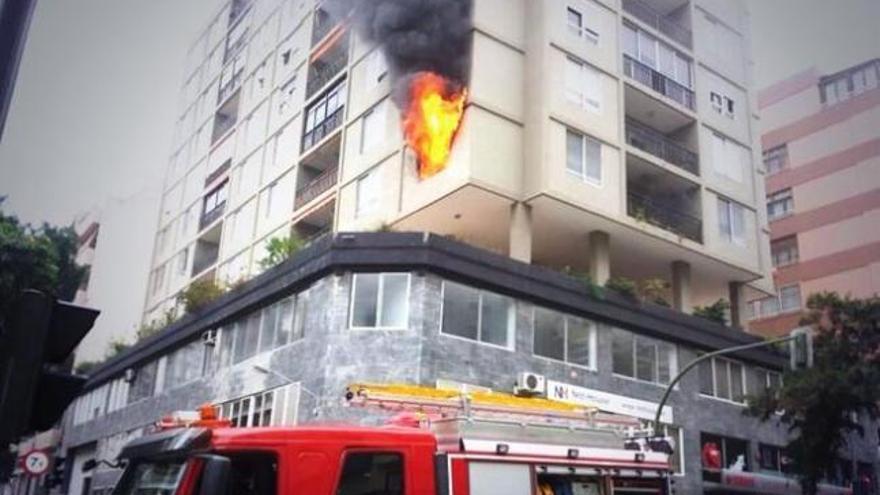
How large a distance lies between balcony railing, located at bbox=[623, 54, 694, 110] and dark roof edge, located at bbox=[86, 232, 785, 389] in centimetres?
829

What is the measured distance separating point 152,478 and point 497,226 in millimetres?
19477

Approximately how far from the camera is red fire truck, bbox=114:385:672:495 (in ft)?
20.7

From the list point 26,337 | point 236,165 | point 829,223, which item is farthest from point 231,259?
point 26,337

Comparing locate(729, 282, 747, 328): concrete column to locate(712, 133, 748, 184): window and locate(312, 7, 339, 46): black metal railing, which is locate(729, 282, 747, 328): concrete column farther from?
locate(312, 7, 339, 46): black metal railing

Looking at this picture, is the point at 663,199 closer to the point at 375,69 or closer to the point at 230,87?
the point at 375,69

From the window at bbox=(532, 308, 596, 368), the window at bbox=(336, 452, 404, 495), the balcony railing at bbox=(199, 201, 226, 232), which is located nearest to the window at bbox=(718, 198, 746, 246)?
the window at bbox=(532, 308, 596, 368)

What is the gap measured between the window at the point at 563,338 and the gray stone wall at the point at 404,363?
26 cm

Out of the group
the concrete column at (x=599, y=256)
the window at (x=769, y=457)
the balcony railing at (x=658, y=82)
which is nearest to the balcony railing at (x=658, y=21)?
the balcony railing at (x=658, y=82)

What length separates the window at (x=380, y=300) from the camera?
760 inches

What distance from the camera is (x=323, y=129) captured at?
29734 millimetres

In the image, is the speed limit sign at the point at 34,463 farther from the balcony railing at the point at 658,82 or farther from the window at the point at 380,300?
the balcony railing at the point at 658,82

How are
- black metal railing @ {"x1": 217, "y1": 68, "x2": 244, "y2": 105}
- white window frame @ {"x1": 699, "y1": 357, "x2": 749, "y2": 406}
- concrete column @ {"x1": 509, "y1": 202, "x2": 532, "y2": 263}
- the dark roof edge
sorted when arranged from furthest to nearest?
black metal railing @ {"x1": 217, "y1": 68, "x2": 244, "y2": 105} → white window frame @ {"x1": 699, "y1": 357, "x2": 749, "y2": 406} → concrete column @ {"x1": 509, "y1": 202, "x2": 532, "y2": 263} → the dark roof edge

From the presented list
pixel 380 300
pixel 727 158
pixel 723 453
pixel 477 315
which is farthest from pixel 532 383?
pixel 727 158

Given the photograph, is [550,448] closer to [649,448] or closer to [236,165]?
[649,448]
